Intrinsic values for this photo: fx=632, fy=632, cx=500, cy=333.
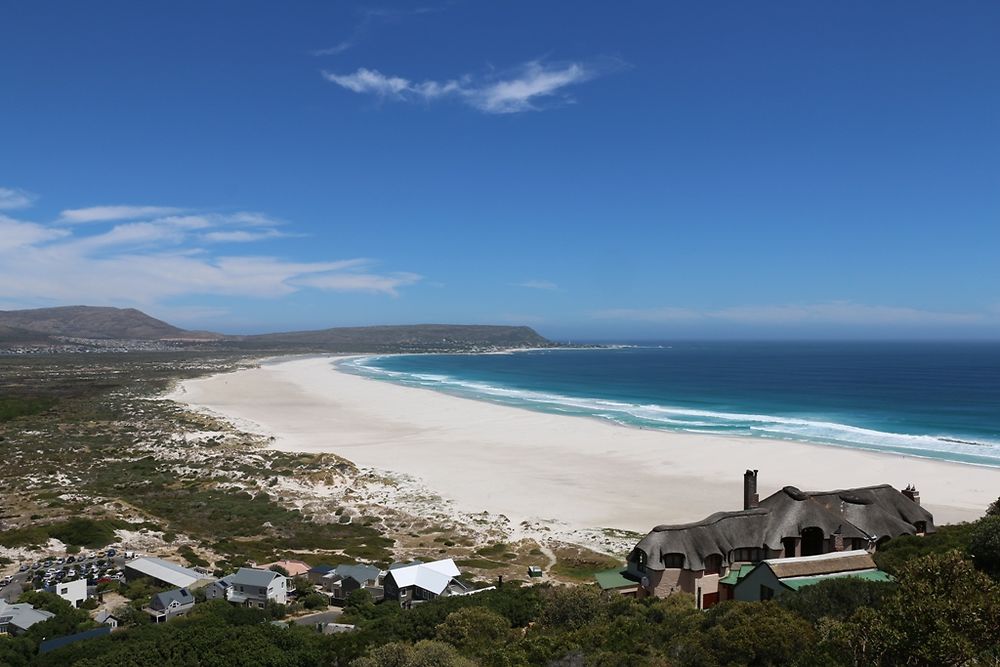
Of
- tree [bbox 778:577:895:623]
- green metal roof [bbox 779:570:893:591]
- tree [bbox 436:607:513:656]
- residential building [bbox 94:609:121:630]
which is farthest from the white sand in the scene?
residential building [bbox 94:609:121:630]

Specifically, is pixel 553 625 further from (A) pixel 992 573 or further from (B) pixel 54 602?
(B) pixel 54 602

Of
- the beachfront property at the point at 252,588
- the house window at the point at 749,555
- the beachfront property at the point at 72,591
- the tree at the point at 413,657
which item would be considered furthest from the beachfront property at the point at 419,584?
the beachfront property at the point at 72,591

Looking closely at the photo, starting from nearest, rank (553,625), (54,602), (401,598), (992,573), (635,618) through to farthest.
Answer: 1. (992,573)
2. (635,618)
3. (553,625)
4. (54,602)
5. (401,598)

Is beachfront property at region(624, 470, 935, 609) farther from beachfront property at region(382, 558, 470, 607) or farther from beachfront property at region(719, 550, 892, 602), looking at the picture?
beachfront property at region(382, 558, 470, 607)

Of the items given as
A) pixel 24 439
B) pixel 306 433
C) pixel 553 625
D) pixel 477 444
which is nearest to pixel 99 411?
pixel 24 439

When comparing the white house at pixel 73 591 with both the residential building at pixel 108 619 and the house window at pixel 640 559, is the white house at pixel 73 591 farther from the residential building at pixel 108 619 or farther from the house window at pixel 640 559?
the house window at pixel 640 559
